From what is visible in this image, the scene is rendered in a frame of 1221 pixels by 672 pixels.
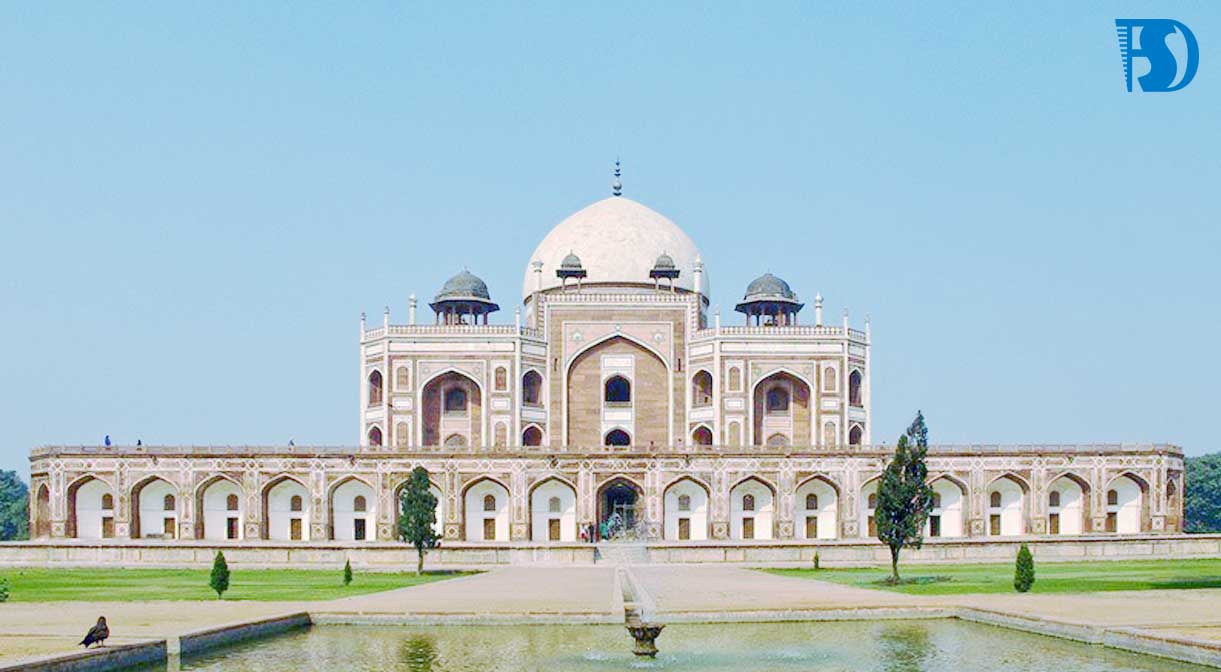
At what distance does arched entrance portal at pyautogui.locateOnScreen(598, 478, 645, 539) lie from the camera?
151ft

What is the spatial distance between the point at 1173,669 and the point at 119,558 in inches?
1049

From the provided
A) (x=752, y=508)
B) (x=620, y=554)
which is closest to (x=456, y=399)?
(x=752, y=508)

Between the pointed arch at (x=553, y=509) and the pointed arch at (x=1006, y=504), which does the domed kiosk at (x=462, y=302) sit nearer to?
the pointed arch at (x=553, y=509)

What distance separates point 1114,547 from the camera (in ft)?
116

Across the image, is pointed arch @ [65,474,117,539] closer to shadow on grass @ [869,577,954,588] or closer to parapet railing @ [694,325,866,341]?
parapet railing @ [694,325,866,341]

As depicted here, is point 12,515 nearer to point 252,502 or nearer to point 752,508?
point 252,502

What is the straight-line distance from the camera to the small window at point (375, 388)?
52.7 m

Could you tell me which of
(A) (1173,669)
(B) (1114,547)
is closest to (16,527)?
(B) (1114,547)

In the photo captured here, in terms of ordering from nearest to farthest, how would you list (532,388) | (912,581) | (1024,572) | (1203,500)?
(1024,572)
(912,581)
(532,388)
(1203,500)

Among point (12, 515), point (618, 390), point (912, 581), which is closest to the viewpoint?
point (912, 581)

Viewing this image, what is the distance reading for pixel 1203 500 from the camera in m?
63.0

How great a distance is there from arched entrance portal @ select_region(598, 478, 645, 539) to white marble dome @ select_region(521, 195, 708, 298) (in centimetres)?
1143

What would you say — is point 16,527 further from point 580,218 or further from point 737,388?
point 737,388

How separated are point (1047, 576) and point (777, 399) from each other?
24.5 metres
